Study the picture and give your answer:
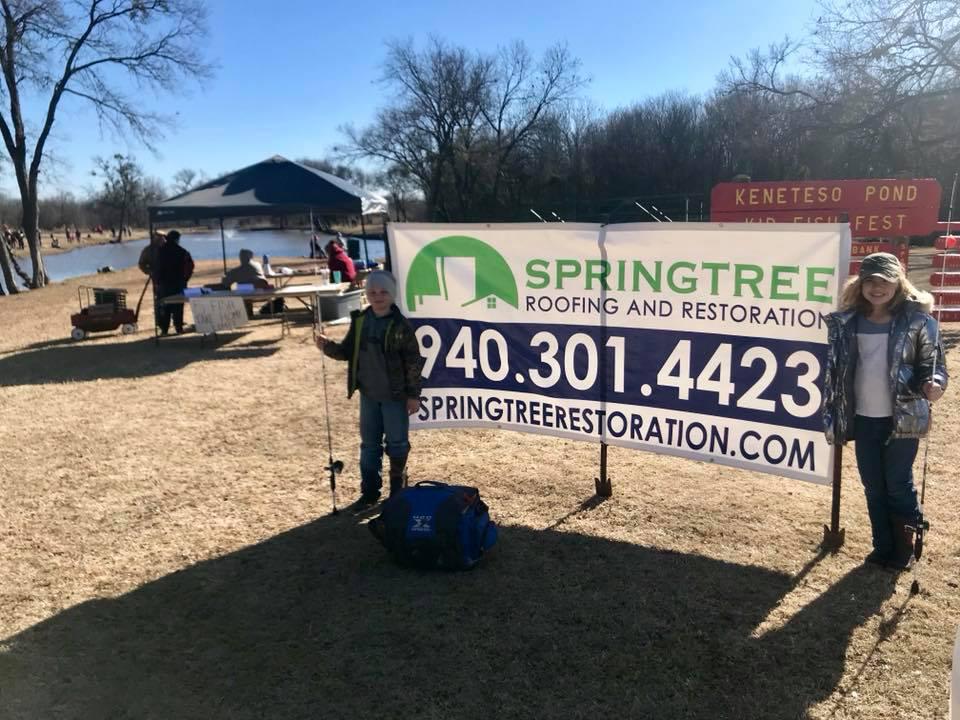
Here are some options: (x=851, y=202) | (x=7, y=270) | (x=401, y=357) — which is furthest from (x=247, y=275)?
(x=7, y=270)

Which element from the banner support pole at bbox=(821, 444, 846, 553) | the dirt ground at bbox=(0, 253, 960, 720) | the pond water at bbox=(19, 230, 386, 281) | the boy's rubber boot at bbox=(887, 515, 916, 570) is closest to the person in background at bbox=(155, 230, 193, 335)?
the dirt ground at bbox=(0, 253, 960, 720)

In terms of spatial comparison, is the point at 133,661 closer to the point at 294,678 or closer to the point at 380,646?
the point at 294,678

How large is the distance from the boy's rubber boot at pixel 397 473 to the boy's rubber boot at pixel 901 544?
301 centimetres

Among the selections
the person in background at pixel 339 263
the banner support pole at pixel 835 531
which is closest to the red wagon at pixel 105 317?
the person in background at pixel 339 263

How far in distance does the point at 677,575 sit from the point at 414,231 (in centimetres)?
280

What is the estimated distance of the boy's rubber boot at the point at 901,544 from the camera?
12.4ft

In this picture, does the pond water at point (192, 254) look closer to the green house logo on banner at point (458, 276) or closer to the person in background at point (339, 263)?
the person in background at point (339, 263)

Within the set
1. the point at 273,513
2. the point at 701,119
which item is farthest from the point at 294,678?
the point at 701,119

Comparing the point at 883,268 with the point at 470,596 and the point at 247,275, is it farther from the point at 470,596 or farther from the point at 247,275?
the point at 247,275

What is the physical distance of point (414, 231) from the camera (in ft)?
15.8

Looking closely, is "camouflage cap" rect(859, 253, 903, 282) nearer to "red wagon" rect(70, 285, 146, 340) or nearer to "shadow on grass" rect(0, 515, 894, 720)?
"shadow on grass" rect(0, 515, 894, 720)

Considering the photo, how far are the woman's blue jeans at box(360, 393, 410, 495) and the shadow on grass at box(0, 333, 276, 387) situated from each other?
20.6 ft

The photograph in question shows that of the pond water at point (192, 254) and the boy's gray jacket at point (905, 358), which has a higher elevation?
the pond water at point (192, 254)

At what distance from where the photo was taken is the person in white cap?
4543 mm
